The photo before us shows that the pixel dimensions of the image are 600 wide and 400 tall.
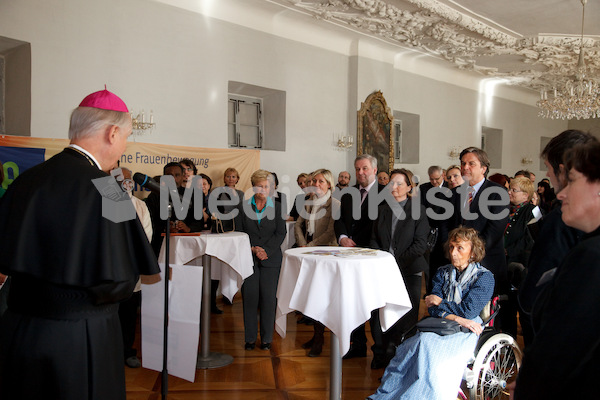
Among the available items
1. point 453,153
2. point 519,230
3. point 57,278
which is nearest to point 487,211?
point 519,230

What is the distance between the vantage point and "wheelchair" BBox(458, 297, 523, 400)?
326cm

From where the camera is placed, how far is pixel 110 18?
700 cm

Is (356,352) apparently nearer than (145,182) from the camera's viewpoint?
No

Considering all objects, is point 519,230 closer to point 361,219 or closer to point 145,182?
point 361,219

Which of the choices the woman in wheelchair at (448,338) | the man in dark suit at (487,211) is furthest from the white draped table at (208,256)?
the man in dark suit at (487,211)

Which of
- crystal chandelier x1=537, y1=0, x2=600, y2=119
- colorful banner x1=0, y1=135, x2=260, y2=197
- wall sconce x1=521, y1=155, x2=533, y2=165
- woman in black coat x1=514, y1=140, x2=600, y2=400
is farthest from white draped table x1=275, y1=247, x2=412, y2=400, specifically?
wall sconce x1=521, y1=155, x2=533, y2=165

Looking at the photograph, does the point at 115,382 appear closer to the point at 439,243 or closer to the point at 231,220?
the point at 231,220

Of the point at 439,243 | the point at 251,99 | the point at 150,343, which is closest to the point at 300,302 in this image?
the point at 150,343

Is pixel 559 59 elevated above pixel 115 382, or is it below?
above

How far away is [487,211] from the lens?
4.10 meters

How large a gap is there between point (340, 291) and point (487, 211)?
1681 millimetres

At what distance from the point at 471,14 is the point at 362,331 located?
7740mm

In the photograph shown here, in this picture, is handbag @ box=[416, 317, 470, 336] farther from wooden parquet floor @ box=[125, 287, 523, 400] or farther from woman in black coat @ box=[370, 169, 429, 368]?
woman in black coat @ box=[370, 169, 429, 368]

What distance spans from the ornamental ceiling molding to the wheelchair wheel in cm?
702
